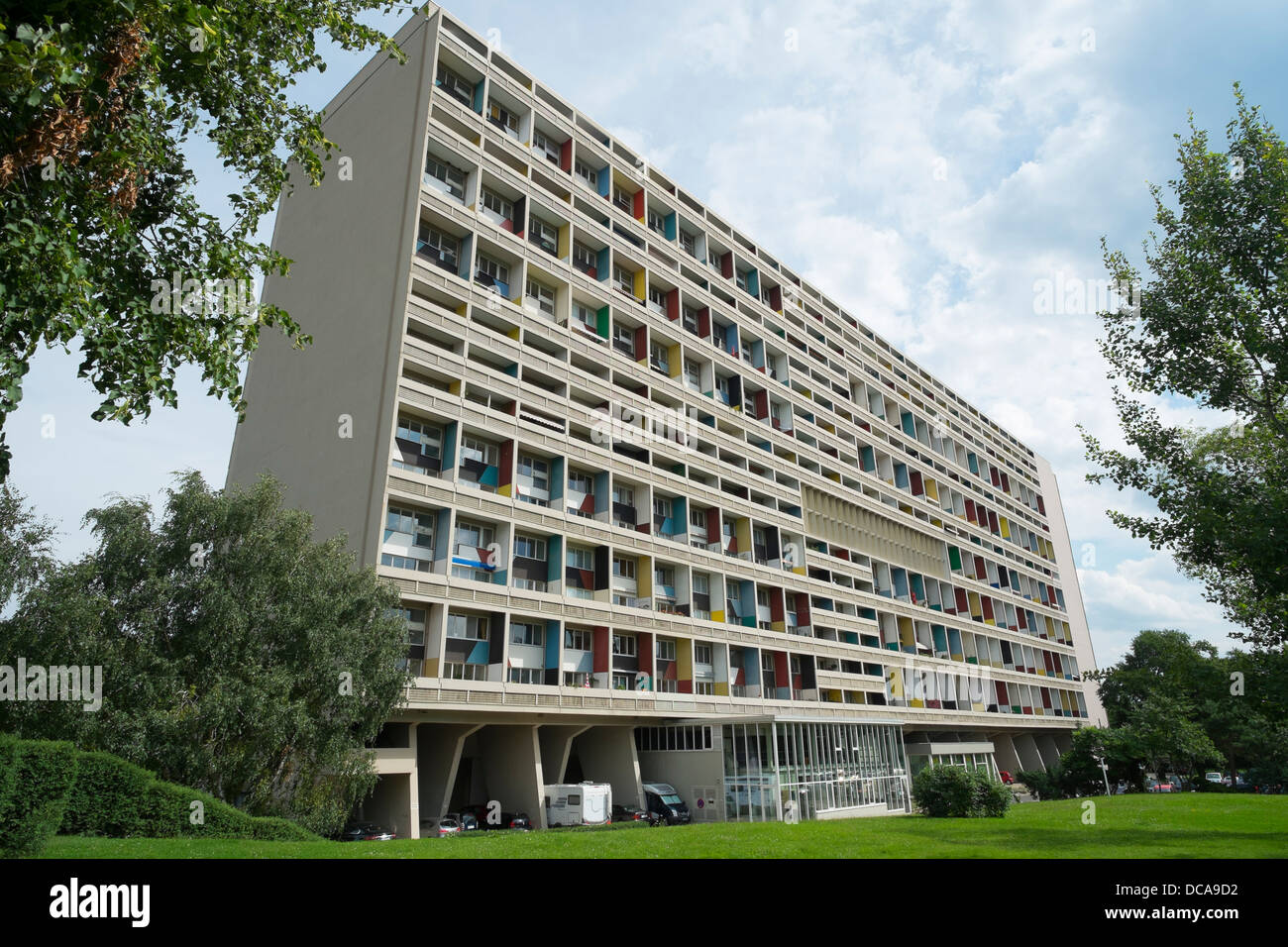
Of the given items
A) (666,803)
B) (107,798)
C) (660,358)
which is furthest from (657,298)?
(107,798)

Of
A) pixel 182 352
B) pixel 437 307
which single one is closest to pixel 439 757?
pixel 437 307

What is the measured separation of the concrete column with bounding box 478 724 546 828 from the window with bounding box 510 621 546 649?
3.38 meters

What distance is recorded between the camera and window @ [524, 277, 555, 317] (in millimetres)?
36688

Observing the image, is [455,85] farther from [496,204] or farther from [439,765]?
[439,765]

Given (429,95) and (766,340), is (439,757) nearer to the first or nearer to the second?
(429,95)

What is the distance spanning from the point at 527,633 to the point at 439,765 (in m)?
5.99

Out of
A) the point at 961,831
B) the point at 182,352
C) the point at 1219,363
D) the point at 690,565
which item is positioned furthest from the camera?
the point at 690,565

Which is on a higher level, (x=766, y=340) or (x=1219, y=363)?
(x=766, y=340)

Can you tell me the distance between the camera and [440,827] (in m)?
26.8

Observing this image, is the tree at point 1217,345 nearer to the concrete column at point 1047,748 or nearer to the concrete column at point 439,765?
the concrete column at point 439,765

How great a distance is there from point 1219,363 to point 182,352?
2769 centimetres

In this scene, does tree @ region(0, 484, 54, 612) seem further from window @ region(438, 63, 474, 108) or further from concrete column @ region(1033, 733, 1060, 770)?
concrete column @ region(1033, 733, 1060, 770)

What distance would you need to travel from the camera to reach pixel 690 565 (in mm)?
38406
